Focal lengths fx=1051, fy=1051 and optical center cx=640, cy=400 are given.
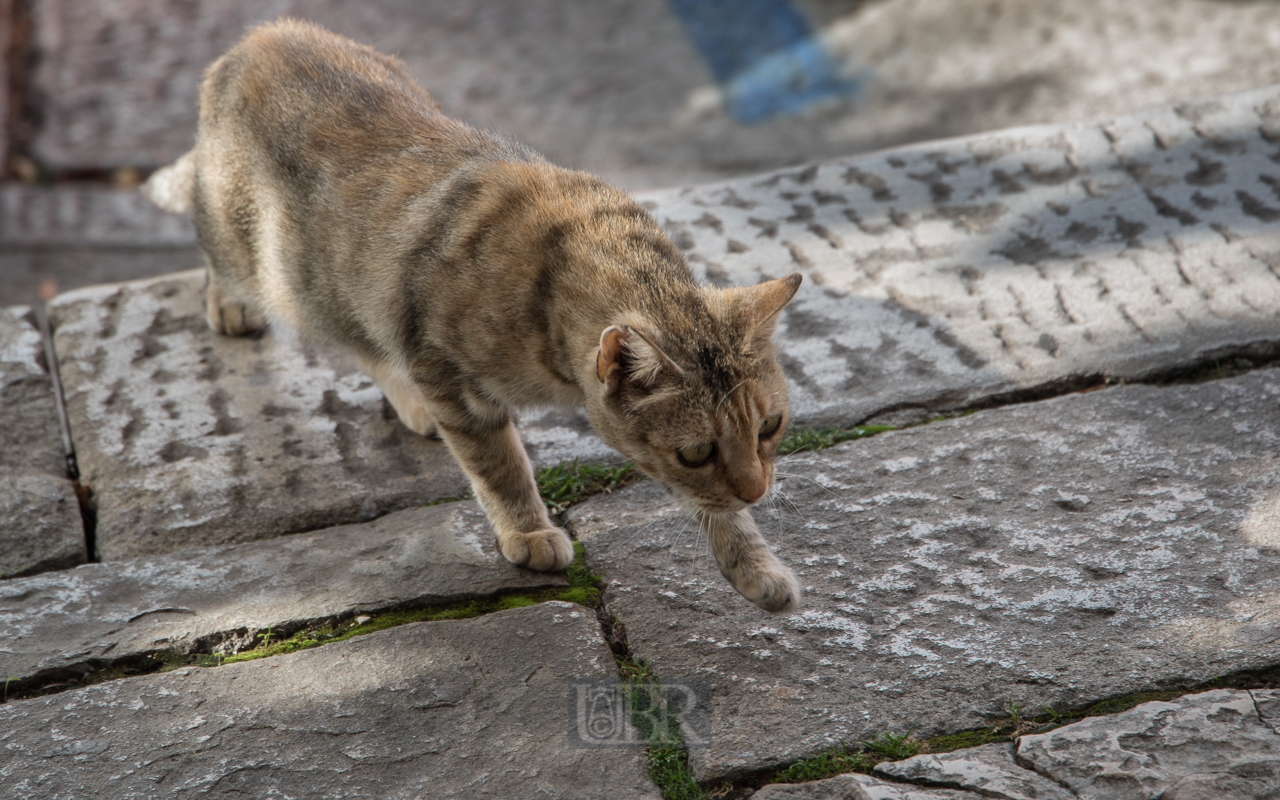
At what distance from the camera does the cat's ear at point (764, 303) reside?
2.16m

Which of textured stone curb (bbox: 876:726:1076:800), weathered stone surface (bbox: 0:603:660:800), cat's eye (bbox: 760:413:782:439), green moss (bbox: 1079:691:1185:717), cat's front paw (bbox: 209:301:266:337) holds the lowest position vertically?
weathered stone surface (bbox: 0:603:660:800)

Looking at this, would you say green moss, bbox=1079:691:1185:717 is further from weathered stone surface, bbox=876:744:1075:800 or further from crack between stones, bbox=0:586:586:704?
crack between stones, bbox=0:586:586:704

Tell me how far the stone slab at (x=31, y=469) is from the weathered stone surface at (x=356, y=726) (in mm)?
566

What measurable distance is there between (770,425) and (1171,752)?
36.7 inches

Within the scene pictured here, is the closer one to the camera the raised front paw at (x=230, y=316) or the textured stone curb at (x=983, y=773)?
the textured stone curb at (x=983, y=773)

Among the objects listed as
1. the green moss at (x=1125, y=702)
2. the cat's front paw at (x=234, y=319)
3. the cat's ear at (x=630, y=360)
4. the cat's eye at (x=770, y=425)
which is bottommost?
the green moss at (x=1125, y=702)

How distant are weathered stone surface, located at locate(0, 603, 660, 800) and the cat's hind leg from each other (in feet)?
2.52

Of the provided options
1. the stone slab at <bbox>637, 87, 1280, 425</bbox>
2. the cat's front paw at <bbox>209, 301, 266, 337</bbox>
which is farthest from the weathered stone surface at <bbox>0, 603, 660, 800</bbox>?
the cat's front paw at <bbox>209, 301, 266, 337</bbox>

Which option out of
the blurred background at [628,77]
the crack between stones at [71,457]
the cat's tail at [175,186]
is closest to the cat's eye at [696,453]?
the crack between stones at [71,457]

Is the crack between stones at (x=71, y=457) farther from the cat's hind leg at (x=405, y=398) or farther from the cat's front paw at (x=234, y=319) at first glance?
the cat's hind leg at (x=405, y=398)

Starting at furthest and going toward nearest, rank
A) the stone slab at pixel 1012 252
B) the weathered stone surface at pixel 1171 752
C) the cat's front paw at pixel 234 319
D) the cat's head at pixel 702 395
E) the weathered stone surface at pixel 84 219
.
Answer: the weathered stone surface at pixel 84 219
the cat's front paw at pixel 234 319
the stone slab at pixel 1012 252
the cat's head at pixel 702 395
the weathered stone surface at pixel 1171 752

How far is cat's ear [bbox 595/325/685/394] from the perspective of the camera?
199cm

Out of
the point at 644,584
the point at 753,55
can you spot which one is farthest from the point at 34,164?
the point at 644,584

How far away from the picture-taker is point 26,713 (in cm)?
199
